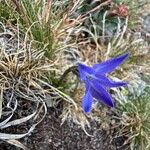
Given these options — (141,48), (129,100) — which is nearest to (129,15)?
(141,48)

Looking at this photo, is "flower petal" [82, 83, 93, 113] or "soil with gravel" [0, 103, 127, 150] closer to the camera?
"flower petal" [82, 83, 93, 113]

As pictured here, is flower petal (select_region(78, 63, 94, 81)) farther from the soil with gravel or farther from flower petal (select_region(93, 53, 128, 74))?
the soil with gravel

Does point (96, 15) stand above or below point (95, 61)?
above

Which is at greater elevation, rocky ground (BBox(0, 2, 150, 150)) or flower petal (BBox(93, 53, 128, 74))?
flower petal (BBox(93, 53, 128, 74))

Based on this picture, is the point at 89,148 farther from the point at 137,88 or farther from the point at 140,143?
the point at 137,88

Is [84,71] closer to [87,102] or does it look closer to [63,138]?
[87,102]

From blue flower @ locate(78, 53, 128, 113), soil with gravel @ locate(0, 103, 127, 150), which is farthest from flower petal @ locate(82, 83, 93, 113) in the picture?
soil with gravel @ locate(0, 103, 127, 150)

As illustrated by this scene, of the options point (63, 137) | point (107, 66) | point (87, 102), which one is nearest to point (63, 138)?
point (63, 137)

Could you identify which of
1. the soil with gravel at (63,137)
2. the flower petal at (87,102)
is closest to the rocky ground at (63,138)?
the soil with gravel at (63,137)

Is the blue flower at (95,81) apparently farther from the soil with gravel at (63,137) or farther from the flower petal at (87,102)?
the soil with gravel at (63,137)
